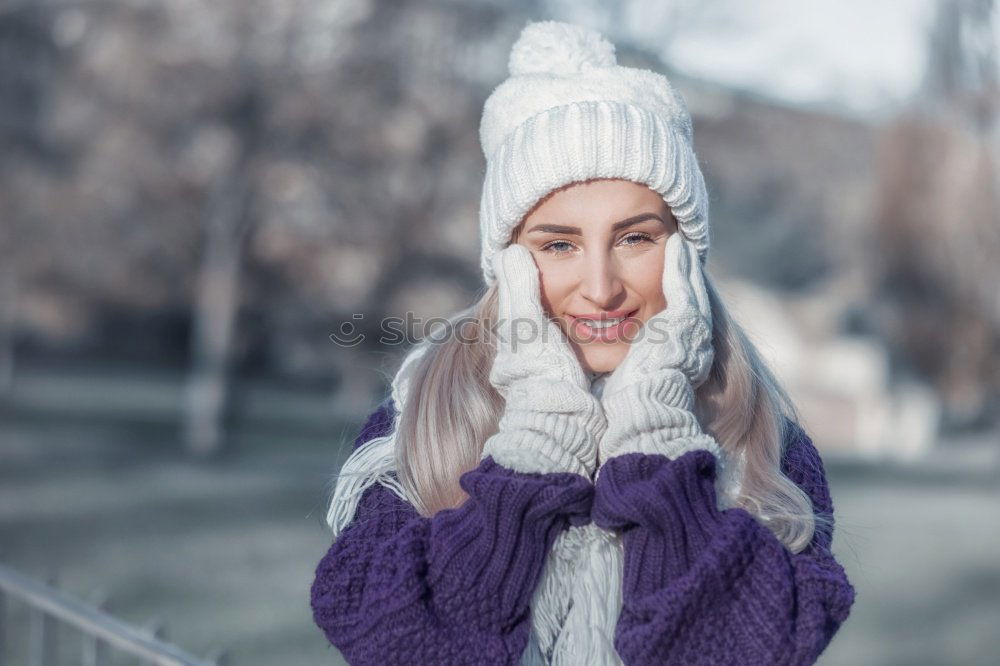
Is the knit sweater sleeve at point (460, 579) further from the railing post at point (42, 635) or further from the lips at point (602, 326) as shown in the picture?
the railing post at point (42, 635)

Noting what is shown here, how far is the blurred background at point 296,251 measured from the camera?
732 cm

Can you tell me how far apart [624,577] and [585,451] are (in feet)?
0.75

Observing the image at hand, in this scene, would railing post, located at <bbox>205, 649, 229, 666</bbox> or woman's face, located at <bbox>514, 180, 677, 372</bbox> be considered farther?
railing post, located at <bbox>205, 649, 229, 666</bbox>

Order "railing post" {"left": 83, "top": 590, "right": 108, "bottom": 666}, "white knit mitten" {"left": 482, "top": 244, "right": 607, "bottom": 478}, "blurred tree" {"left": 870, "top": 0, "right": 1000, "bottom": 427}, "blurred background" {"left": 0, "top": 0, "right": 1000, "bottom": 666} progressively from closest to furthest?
"white knit mitten" {"left": 482, "top": 244, "right": 607, "bottom": 478}
"railing post" {"left": 83, "top": 590, "right": 108, "bottom": 666}
"blurred background" {"left": 0, "top": 0, "right": 1000, "bottom": 666}
"blurred tree" {"left": 870, "top": 0, "right": 1000, "bottom": 427}

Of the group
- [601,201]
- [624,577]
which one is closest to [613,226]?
[601,201]

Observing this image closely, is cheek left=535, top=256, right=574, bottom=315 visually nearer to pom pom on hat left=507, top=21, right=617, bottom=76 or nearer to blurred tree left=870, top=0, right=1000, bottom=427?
pom pom on hat left=507, top=21, right=617, bottom=76

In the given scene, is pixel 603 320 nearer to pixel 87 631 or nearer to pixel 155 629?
pixel 155 629

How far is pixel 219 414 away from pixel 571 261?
33.9 feet

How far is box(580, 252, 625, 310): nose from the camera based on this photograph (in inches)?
75.5

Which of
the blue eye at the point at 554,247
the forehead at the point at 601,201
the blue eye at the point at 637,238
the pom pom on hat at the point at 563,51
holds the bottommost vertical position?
the blue eye at the point at 637,238

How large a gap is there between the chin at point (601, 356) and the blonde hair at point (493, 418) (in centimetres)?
21

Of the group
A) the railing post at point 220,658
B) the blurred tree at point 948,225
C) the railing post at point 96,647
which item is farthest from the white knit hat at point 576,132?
the blurred tree at point 948,225

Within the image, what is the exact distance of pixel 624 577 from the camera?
1808mm

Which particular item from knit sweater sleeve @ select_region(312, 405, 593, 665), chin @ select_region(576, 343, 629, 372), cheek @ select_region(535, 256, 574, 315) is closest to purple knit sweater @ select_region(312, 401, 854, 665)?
knit sweater sleeve @ select_region(312, 405, 593, 665)
